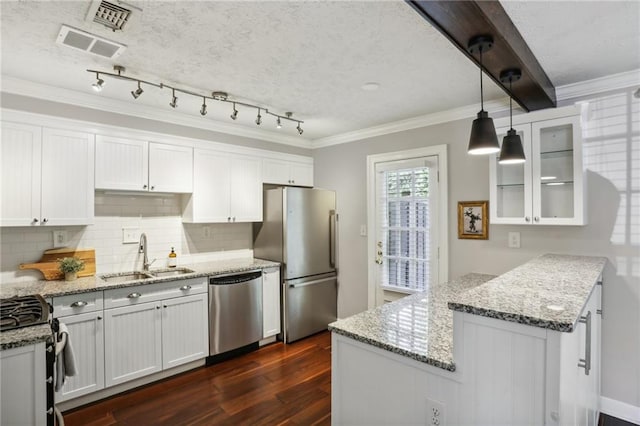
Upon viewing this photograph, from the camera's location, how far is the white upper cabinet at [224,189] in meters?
3.48

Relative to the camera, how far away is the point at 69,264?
8.82 ft

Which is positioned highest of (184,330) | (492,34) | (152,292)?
(492,34)

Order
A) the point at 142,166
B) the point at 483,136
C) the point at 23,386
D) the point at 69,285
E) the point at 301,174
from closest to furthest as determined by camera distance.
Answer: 1. the point at 23,386
2. the point at 483,136
3. the point at 69,285
4. the point at 142,166
5. the point at 301,174

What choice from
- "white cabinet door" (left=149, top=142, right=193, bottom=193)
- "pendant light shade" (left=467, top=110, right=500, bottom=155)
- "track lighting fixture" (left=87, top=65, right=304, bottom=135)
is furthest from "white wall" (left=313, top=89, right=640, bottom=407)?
"white cabinet door" (left=149, top=142, right=193, bottom=193)

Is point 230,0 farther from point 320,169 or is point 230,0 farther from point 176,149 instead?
point 320,169

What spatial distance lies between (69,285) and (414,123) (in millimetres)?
3447

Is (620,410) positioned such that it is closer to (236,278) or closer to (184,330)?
(236,278)

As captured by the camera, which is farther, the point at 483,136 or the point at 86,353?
the point at 86,353

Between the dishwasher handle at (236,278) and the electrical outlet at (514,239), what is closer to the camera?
the electrical outlet at (514,239)

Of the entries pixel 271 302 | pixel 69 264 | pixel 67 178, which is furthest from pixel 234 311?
pixel 67 178

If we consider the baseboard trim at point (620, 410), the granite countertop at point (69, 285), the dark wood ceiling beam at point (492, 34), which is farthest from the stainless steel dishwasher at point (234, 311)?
the baseboard trim at point (620, 410)

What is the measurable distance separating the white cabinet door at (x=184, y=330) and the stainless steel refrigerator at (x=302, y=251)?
0.95m

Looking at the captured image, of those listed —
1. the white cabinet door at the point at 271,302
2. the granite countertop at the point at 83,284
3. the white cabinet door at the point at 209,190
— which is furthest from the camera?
the white cabinet door at the point at 271,302

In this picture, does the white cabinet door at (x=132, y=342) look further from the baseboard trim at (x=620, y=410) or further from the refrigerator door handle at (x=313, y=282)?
the baseboard trim at (x=620, y=410)
